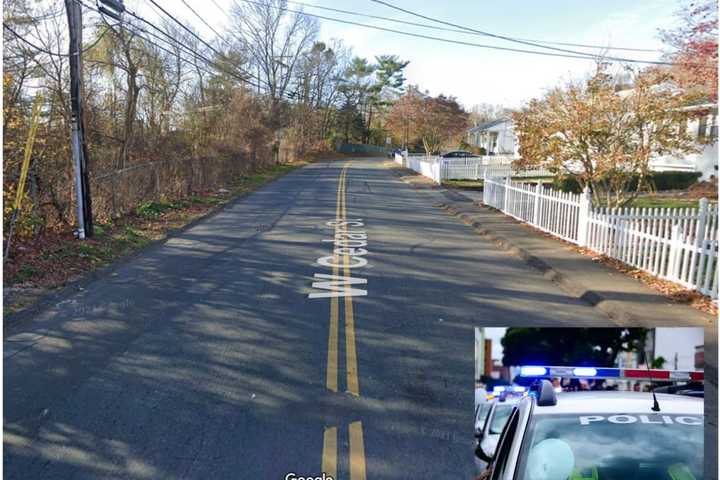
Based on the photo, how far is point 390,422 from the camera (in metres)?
4.37

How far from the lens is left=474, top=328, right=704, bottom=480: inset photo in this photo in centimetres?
241

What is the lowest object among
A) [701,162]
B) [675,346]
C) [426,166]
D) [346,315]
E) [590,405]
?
[346,315]

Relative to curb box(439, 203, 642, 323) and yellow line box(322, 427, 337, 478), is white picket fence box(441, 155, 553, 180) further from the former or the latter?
yellow line box(322, 427, 337, 478)

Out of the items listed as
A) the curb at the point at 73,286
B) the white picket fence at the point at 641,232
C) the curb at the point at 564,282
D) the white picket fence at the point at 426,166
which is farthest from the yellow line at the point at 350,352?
the white picket fence at the point at 426,166

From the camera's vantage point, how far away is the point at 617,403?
2.53 m

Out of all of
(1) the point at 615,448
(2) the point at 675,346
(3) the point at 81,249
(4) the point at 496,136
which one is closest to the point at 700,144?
(2) the point at 675,346

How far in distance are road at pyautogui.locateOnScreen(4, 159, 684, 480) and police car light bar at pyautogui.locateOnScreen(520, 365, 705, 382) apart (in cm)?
131

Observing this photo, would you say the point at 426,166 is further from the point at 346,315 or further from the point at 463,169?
the point at 346,315

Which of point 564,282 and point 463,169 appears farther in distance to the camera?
point 463,169

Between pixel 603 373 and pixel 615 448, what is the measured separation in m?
0.37

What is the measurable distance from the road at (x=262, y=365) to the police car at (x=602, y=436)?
1236 millimetres

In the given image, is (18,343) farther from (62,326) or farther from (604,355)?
(604,355)

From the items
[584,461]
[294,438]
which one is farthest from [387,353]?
[584,461]

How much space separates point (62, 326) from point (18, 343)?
64 centimetres
